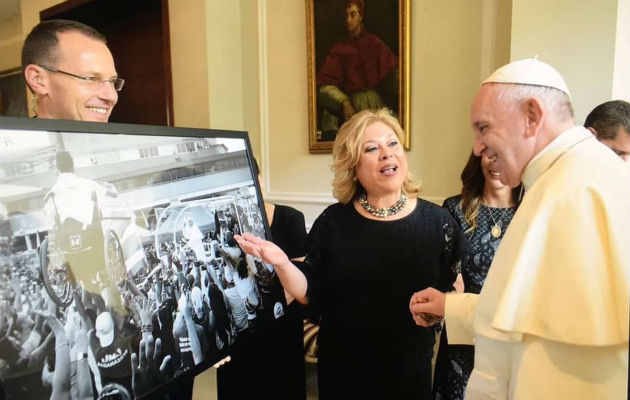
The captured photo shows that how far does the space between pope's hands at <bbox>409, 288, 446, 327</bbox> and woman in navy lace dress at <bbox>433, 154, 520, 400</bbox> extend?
1.33 ft

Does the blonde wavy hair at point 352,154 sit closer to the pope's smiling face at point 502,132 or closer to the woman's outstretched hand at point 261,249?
the woman's outstretched hand at point 261,249

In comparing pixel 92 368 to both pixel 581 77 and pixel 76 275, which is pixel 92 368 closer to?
pixel 76 275

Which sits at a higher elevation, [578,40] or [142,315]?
[578,40]

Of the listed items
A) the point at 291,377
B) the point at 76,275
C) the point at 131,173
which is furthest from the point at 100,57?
the point at 291,377

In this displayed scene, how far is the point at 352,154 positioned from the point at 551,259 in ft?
3.22

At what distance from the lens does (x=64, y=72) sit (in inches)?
58.1

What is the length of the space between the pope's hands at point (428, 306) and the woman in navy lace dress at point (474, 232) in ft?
1.33

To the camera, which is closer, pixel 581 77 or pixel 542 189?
pixel 542 189

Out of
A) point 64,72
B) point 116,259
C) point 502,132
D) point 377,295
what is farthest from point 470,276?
point 64,72

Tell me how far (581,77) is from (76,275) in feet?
8.20

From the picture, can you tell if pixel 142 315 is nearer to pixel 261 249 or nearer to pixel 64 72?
pixel 261 249

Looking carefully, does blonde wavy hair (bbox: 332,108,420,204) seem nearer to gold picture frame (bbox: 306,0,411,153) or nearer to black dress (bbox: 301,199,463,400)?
black dress (bbox: 301,199,463,400)

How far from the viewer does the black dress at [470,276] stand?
76.9 inches

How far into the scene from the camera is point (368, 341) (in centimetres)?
172
